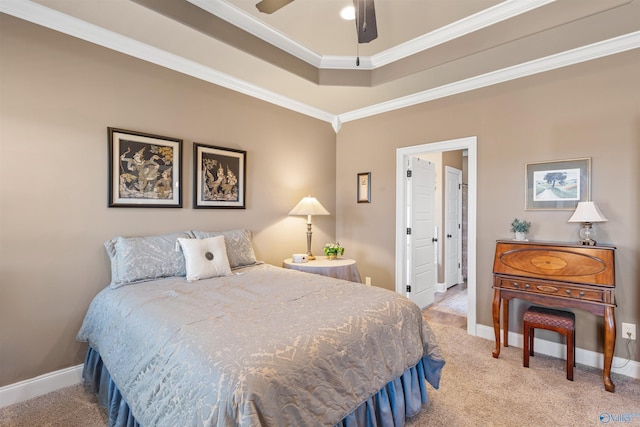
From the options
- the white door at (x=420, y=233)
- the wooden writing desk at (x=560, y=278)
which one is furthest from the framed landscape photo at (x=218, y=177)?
the wooden writing desk at (x=560, y=278)

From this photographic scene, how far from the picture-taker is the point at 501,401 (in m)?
2.08

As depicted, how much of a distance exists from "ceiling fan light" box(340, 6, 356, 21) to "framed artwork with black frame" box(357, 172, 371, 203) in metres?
2.01

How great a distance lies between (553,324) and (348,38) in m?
2.98

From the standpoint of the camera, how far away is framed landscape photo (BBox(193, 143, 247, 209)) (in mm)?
2939

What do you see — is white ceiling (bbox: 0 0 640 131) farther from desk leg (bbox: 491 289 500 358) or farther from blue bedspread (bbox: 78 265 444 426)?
desk leg (bbox: 491 289 500 358)

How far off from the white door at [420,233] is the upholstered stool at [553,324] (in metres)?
1.44

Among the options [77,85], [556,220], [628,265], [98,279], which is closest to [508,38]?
[556,220]

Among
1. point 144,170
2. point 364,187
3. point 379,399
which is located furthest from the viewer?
point 364,187

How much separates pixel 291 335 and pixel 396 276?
278 cm

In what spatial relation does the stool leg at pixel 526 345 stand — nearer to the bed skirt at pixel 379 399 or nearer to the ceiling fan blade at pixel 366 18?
the bed skirt at pixel 379 399

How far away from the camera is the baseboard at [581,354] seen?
2.43 m

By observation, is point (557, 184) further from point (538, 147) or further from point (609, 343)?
point (609, 343)

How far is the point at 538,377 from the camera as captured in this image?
239 cm

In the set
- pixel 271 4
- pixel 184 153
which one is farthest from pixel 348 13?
pixel 184 153
